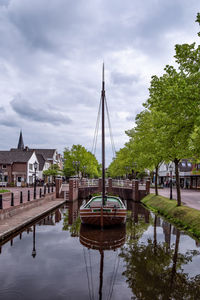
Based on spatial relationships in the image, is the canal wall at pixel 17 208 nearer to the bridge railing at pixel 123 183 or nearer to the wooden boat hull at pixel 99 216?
the wooden boat hull at pixel 99 216

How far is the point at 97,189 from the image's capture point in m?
41.8

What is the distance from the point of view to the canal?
24.2ft

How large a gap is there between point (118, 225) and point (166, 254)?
21.7ft

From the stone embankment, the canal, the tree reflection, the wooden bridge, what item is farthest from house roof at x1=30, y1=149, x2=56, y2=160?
the tree reflection

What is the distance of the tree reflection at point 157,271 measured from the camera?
736 cm

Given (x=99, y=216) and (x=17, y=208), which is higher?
(x=17, y=208)

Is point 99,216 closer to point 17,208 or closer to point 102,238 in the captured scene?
point 102,238

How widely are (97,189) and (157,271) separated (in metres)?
33.0

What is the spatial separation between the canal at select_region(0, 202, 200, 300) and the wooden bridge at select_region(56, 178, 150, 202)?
19.3 m

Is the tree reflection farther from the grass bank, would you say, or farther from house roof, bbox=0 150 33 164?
house roof, bbox=0 150 33 164

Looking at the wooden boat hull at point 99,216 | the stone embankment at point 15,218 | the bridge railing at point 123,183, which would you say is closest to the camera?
the stone embankment at point 15,218

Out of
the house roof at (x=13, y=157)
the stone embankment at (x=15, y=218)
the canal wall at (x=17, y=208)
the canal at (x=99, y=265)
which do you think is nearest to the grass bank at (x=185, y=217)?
the canal at (x=99, y=265)

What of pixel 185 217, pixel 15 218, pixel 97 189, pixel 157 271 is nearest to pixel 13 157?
pixel 97 189

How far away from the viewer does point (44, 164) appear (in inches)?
2940
